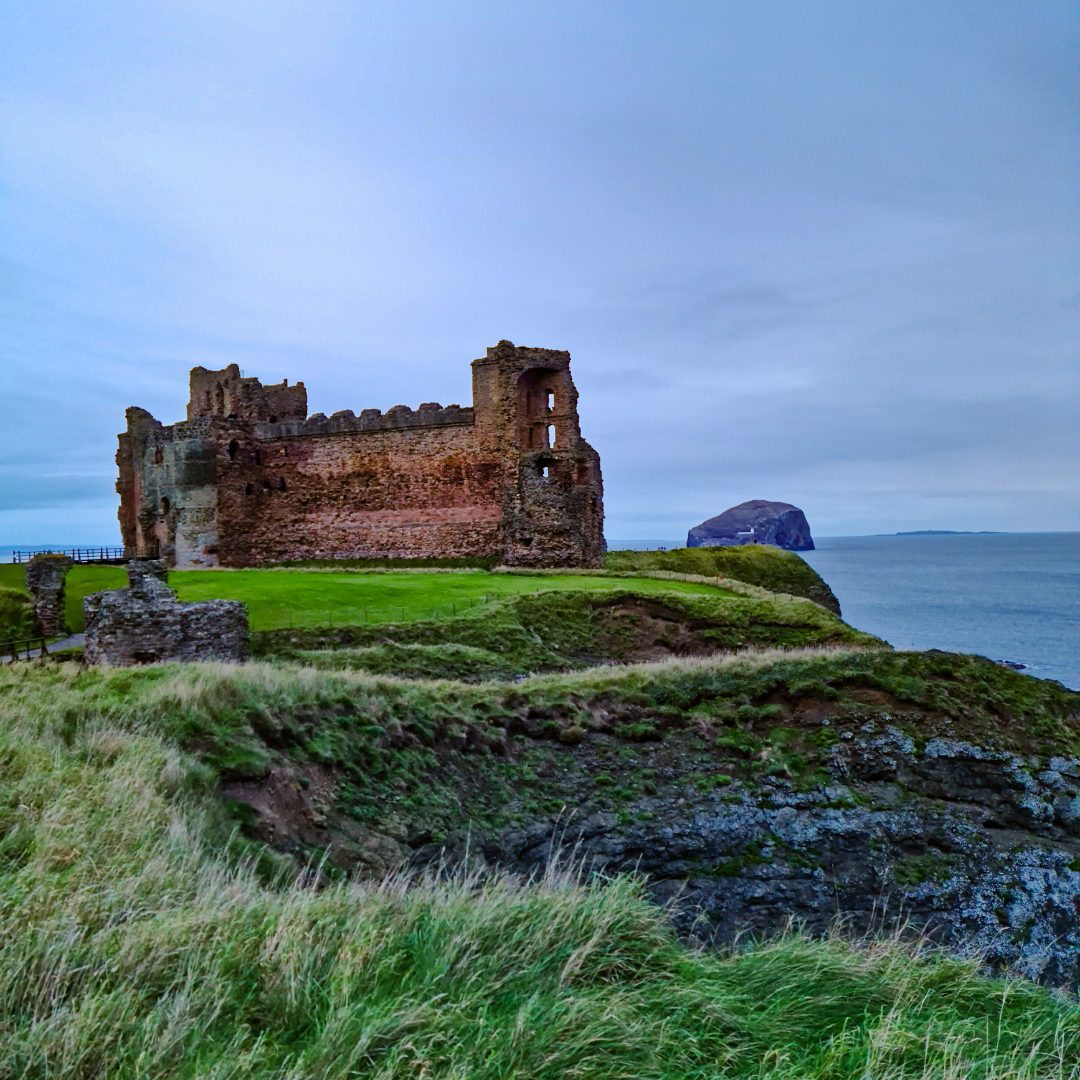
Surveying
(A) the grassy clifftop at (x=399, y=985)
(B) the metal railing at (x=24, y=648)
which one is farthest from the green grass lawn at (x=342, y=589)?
(A) the grassy clifftop at (x=399, y=985)

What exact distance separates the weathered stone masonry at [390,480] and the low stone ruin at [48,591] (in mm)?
14903

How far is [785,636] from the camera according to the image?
74.6 ft

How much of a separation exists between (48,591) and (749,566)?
3390cm

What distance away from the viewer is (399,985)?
4.23m

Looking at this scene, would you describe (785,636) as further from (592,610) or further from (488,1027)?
(488,1027)

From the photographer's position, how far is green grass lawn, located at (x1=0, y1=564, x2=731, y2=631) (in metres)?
21.8

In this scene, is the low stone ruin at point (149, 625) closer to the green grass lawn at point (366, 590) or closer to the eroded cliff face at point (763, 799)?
the green grass lawn at point (366, 590)

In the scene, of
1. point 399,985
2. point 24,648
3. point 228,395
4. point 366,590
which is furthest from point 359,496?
point 399,985

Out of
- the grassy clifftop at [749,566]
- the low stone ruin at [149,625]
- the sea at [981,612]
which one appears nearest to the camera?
the low stone ruin at [149,625]

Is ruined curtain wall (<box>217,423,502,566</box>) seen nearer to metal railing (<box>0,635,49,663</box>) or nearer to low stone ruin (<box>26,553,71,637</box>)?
low stone ruin (<box>26,553,71,637</box>)

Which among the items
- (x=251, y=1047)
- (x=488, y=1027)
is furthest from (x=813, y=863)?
(x=251, y=1047)

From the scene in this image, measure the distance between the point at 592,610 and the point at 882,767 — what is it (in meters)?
12.5

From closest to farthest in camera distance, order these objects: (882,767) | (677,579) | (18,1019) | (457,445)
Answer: (18,1019) → (882,767) → (677,579) → (457,445)

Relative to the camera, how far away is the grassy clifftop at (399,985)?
360 cm
